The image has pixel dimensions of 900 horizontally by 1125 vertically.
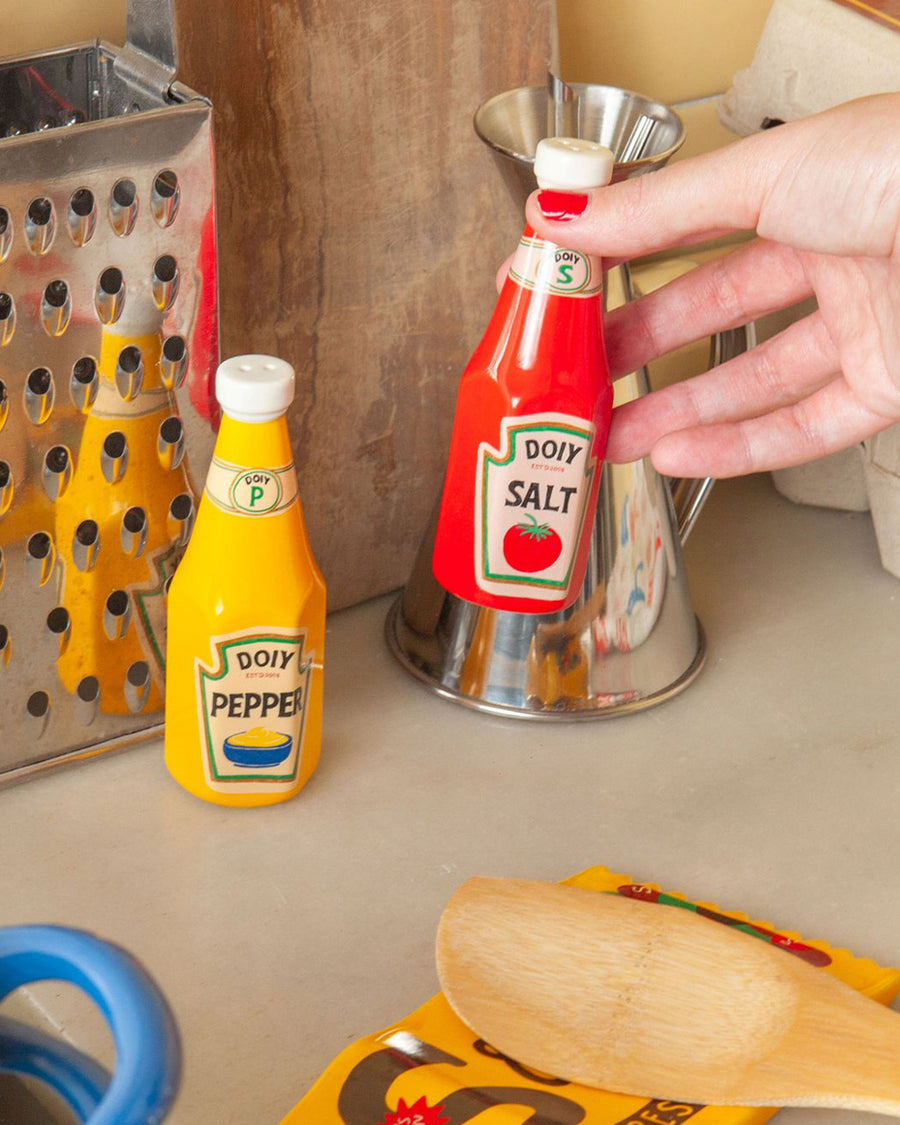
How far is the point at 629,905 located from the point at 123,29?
0.50 m

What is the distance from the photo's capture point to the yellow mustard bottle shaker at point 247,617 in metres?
0.60

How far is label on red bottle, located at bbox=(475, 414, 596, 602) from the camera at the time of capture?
626 millimetres

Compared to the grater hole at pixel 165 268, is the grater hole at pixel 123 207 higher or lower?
higher

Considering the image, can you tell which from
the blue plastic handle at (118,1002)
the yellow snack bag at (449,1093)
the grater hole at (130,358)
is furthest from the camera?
the grater hole at (130,358)

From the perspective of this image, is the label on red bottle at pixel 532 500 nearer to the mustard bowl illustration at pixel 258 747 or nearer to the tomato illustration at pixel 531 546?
the tomato illustration at pixel 531 546

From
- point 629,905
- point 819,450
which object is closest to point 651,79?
point 819,450

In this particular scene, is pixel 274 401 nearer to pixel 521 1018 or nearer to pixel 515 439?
pixel 515 439

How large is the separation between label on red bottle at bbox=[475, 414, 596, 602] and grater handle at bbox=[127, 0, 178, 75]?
23cm

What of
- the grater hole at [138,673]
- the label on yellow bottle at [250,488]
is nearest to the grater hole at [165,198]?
the label on yellow bottle at [250,488]

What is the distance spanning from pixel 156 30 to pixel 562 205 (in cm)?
21

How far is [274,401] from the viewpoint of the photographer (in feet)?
1.93

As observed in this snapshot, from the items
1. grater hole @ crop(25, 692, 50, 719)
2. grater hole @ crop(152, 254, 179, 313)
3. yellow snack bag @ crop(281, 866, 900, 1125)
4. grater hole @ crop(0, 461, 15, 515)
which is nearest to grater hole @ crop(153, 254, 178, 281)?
grater hole @ crop(152, 254, 179, 313)

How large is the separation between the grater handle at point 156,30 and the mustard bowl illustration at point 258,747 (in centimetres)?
31

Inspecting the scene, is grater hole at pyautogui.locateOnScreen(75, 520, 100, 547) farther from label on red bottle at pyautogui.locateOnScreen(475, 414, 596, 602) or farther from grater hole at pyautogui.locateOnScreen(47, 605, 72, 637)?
label on red bottle at pyautogui.locateOnScreen(475, 414, 596, 602)
